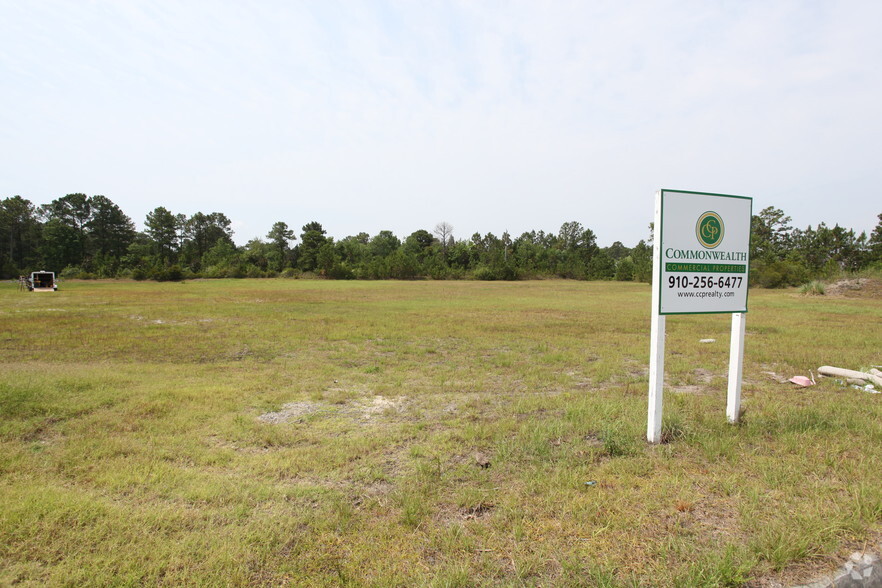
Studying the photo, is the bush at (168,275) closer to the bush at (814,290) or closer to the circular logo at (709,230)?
the circular logo at (709,230)

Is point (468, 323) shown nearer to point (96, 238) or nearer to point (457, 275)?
point (457, 275)

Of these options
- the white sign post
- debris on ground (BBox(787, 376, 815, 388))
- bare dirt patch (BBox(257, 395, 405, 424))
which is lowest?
bare dirt patch (BBox(257, 395, 405, 424))

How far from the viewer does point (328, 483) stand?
135 inches

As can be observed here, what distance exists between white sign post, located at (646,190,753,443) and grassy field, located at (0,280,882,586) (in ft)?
2.41

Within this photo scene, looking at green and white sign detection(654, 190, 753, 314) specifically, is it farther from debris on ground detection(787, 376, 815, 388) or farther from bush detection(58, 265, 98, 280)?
bush detection(58, 265, 98, 280)

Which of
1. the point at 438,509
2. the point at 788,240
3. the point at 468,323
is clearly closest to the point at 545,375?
the point at 438,509

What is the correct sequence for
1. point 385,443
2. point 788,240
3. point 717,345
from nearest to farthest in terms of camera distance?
point 385,443
point 717,345
point 788,240

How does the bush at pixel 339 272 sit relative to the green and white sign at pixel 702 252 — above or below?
below

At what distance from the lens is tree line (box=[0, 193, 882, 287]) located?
58319 mm

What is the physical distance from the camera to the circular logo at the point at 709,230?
13.4ft

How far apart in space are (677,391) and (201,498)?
5985 mm

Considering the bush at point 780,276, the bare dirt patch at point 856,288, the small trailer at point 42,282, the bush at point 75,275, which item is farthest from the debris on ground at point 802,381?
the bush at point 75,275

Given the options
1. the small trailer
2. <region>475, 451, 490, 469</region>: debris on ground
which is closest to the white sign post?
<region>475, 451, 490, 469</region>: debris on ground

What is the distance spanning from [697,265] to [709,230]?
377 millimetres
